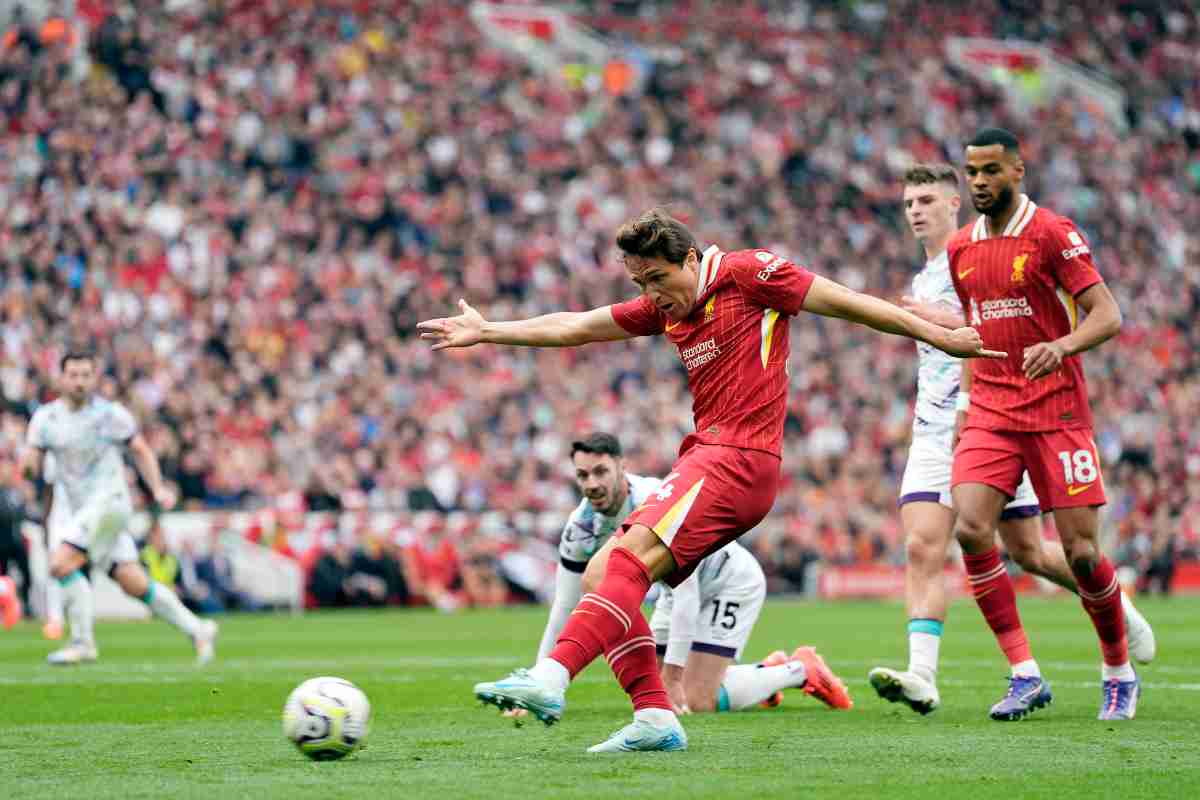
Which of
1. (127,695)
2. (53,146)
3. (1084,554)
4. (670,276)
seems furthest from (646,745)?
(53,146)

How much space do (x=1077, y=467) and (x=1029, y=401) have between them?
387mm

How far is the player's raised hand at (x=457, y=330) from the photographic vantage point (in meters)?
Answer: 7.41

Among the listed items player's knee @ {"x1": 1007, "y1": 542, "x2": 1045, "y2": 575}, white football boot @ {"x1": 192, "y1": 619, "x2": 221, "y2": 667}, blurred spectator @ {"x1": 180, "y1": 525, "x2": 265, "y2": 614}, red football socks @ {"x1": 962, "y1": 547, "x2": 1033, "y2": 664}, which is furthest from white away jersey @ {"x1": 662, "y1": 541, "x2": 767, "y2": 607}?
blurred spectator @ {"x1": 180, "y1": 525, "x2": 265, "y2": 614}

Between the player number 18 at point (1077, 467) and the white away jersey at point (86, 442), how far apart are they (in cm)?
822

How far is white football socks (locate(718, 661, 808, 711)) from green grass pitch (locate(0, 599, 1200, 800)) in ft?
0.47

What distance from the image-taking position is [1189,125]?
128 feet

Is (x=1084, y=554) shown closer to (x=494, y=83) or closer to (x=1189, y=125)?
(x=494, y=83)

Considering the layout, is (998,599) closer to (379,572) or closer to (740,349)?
(740,349)

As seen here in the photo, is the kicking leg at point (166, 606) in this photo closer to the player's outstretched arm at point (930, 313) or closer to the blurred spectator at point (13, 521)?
the player's outstretched arm at point (930, 313)

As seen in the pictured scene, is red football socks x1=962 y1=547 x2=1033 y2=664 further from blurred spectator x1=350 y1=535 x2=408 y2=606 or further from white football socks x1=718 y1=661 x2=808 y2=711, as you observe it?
blurred spectator x1=350 y1=535 x2=408 y2=606

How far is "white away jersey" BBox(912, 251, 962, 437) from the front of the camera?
33.8 ft

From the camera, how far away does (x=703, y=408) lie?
7348mm

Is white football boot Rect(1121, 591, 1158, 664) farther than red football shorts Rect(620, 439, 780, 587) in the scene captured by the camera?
Yes

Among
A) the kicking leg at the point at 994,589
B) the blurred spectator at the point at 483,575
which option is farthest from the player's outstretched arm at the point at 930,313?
the blurred spectator at the point at 483,575
